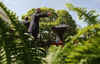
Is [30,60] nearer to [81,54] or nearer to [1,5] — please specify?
[1,5]

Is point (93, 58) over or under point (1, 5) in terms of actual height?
under

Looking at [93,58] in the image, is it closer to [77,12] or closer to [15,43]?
[15,43]

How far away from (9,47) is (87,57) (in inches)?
20.6

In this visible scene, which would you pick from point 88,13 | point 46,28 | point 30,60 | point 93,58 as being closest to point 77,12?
point 88,13

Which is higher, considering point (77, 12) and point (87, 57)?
point (77, 12)

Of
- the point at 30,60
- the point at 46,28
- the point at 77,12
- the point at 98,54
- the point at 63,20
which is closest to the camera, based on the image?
the point at 98,54

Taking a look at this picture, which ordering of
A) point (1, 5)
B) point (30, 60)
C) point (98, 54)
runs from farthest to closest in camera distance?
1. point (30, 60)
2. point (1, 5)
3. point (98, 54)

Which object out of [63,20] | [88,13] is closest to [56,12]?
[63,20]

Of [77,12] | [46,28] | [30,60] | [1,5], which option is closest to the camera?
[1,5]

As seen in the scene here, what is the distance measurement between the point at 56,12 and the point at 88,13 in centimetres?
2801

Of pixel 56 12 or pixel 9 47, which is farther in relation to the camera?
pixel 56 12

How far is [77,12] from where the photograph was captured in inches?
88.3

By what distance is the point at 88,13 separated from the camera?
228 centimetres

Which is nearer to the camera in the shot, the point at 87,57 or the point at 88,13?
the point at 87,57
